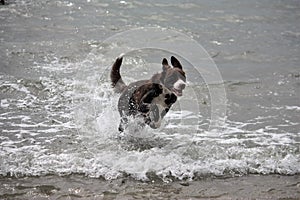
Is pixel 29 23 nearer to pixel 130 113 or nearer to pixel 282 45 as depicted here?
pixel 282 45

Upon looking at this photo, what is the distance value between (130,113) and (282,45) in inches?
219

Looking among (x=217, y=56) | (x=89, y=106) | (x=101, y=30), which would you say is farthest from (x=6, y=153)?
(x=101, y=30)

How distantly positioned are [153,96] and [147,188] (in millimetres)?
1243

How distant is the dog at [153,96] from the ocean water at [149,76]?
291 mm

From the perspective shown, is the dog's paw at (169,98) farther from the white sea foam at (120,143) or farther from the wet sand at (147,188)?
the wet sand at (147,188)

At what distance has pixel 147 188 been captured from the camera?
5.15 metres

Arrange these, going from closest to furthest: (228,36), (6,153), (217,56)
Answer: (6,153) → (217,56) → (228,36)

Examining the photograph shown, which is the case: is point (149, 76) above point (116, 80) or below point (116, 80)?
below

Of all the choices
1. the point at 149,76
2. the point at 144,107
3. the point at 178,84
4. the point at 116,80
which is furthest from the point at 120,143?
the point at 149,76

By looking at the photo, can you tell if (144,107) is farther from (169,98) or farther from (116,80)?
(116,80)

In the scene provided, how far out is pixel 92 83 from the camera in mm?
8688

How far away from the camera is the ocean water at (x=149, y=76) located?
5.73m

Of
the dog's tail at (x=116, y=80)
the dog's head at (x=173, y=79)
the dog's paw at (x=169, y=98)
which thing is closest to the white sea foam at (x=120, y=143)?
the dog's tail at (x=116, y=80)

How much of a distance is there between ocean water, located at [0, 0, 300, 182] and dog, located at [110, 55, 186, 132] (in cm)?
29
